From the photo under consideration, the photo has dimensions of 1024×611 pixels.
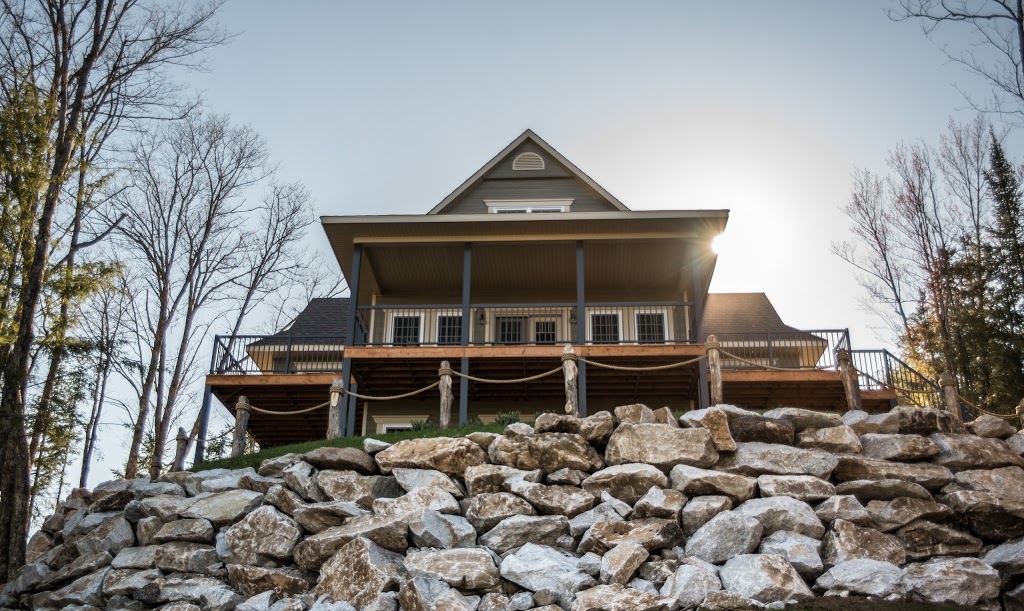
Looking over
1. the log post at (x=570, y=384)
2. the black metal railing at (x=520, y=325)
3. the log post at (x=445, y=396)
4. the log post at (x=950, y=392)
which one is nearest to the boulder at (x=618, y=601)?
the log post at (x=570, y=384)

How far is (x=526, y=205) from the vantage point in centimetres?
2081

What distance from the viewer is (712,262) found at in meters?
19.3

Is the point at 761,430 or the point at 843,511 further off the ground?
the point at 761,430

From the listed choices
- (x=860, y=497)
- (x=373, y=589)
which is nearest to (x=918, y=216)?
(x=860, y=497)

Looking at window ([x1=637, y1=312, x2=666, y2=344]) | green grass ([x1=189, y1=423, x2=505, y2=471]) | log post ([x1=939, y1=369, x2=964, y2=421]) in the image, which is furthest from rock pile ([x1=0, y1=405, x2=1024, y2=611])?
window ([x1=637, y1=312, x2=666, y2=344])

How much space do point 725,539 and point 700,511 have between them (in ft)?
2.05

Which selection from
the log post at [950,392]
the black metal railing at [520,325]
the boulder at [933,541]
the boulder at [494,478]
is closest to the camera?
the boulder at [933,541]

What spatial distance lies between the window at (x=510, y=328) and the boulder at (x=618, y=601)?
10.8 metres

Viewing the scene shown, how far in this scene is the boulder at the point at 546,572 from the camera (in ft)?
32.5

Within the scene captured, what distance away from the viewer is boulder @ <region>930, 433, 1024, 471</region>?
11914mm

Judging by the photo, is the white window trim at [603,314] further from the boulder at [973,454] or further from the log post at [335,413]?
the boulder at [973,454]

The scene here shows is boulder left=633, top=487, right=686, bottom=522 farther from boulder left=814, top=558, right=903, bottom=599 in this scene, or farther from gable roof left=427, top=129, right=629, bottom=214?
gable roof left=427, top=129, right=629, bottom=214

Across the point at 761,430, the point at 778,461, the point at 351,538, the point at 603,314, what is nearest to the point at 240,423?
the point at 351,538

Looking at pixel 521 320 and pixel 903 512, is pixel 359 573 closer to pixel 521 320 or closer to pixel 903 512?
pixel 903 512
